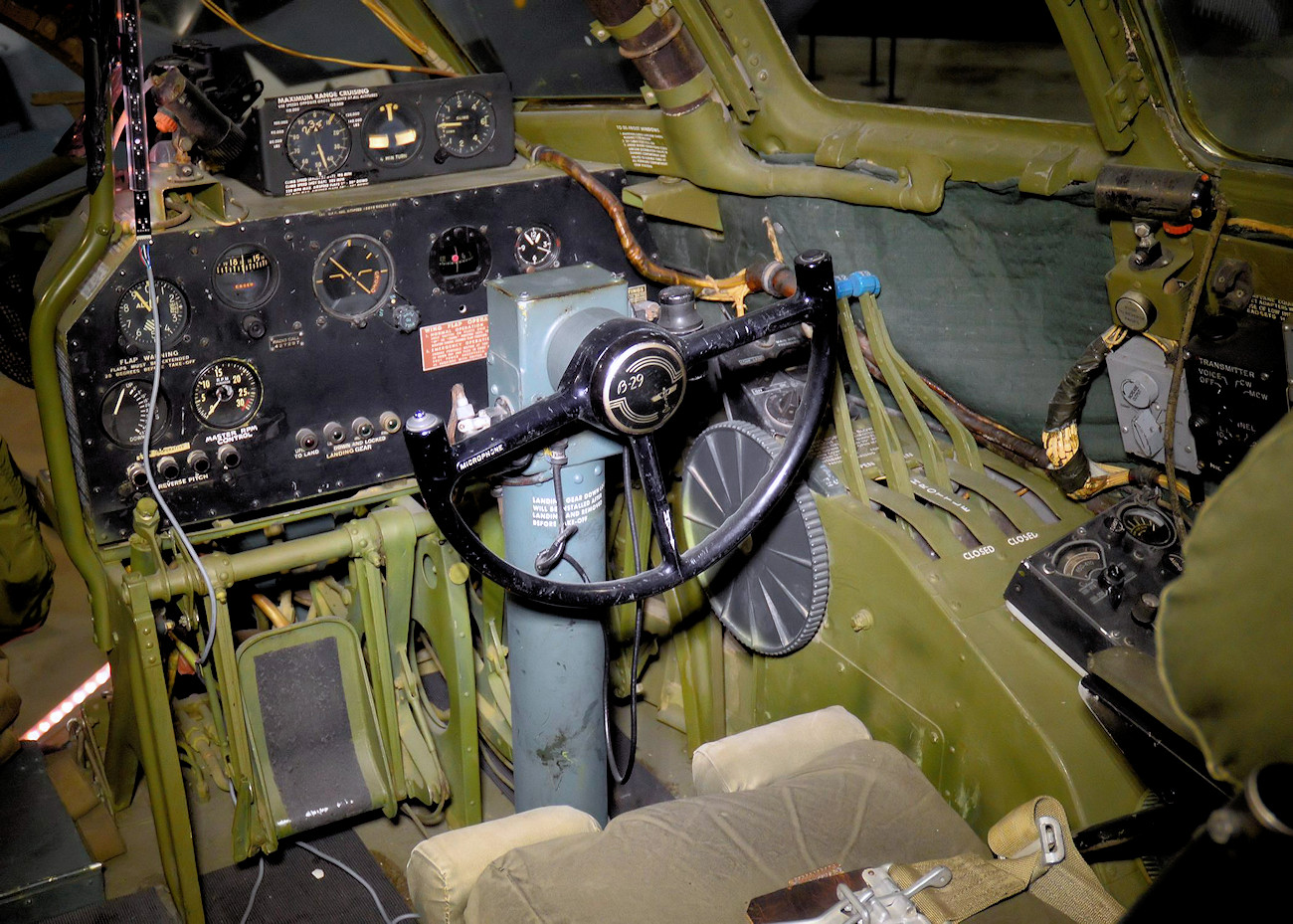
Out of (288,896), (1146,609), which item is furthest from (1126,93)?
(288,896)

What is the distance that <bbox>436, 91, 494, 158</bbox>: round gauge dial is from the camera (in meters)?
2.78

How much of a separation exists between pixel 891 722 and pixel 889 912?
2.98 feet

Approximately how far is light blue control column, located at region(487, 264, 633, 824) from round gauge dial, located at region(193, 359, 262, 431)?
721 mm

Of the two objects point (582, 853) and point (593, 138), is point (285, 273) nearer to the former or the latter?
point (593, 138)

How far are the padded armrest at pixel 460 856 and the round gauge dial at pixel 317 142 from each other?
5.20ft

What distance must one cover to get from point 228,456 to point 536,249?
0.85m

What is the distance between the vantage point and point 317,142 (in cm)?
262

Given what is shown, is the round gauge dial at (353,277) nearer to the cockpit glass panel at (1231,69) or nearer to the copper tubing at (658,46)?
the copper tubing at (658,46)

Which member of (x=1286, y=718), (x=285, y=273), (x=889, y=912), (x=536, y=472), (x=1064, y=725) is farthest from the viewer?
(x=285, y=273)

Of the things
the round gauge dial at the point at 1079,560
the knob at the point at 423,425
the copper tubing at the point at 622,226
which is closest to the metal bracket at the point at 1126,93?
the round gauge dial at the point at 1079,560

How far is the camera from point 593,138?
3154 mm

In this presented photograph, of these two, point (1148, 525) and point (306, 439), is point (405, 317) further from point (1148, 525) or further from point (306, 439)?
point (1148, 525)

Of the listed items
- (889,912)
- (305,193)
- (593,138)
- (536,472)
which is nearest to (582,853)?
(889,912)

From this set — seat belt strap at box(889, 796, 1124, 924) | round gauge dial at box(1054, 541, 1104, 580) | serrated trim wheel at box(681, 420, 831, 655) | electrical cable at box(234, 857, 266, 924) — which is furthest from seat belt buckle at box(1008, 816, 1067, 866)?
electrical cable at box(234, 857, 266, 924)
